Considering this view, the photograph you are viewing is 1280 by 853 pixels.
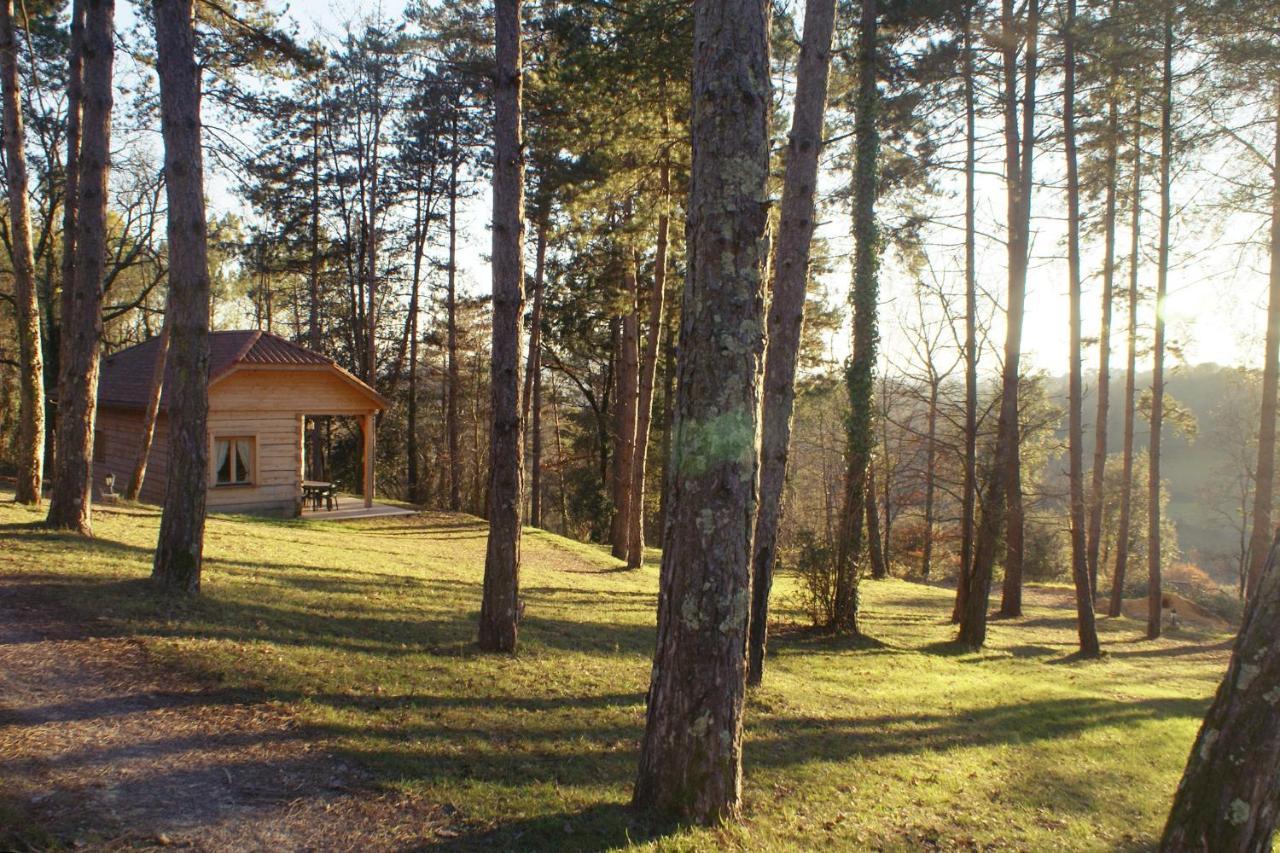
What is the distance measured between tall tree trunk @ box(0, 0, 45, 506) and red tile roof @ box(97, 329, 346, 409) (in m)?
6.17

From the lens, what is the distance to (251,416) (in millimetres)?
19328

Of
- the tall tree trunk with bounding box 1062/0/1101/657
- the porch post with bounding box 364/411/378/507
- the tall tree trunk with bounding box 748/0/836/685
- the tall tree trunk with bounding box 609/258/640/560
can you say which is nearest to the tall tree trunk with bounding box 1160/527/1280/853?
the tall tree trunk with bounding box 748/0/836/685

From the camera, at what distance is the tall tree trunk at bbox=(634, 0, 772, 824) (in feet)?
13.4

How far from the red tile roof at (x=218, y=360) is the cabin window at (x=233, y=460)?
1650 millimetres

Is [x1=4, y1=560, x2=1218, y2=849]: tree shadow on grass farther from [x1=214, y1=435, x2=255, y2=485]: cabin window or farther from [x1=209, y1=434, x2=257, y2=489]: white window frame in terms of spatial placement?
[x1=214, y1=435, x2=255, y2=485]: cabin window

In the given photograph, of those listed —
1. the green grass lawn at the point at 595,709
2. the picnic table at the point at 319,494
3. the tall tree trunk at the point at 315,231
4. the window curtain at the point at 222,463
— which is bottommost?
the green grass lawn at the point at 595,709

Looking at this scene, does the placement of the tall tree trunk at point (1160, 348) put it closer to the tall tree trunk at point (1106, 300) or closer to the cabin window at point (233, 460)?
the tall tree trunk at point (1106, 300)

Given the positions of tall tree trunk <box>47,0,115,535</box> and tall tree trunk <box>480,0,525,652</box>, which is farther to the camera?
tall tree trunk <box>47,0,115,535</box>

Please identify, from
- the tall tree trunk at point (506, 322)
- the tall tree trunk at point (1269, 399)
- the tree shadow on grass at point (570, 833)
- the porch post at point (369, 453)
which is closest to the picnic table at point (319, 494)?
the porch post at point (369, 453)

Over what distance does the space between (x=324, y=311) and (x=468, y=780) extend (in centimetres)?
2896

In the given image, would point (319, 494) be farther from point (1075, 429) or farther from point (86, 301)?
point (1075, 429)

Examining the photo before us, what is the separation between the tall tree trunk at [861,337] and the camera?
11.7 m

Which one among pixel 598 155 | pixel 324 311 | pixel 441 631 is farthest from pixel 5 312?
pixel 441 631

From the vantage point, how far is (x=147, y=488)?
19703 millimetres
